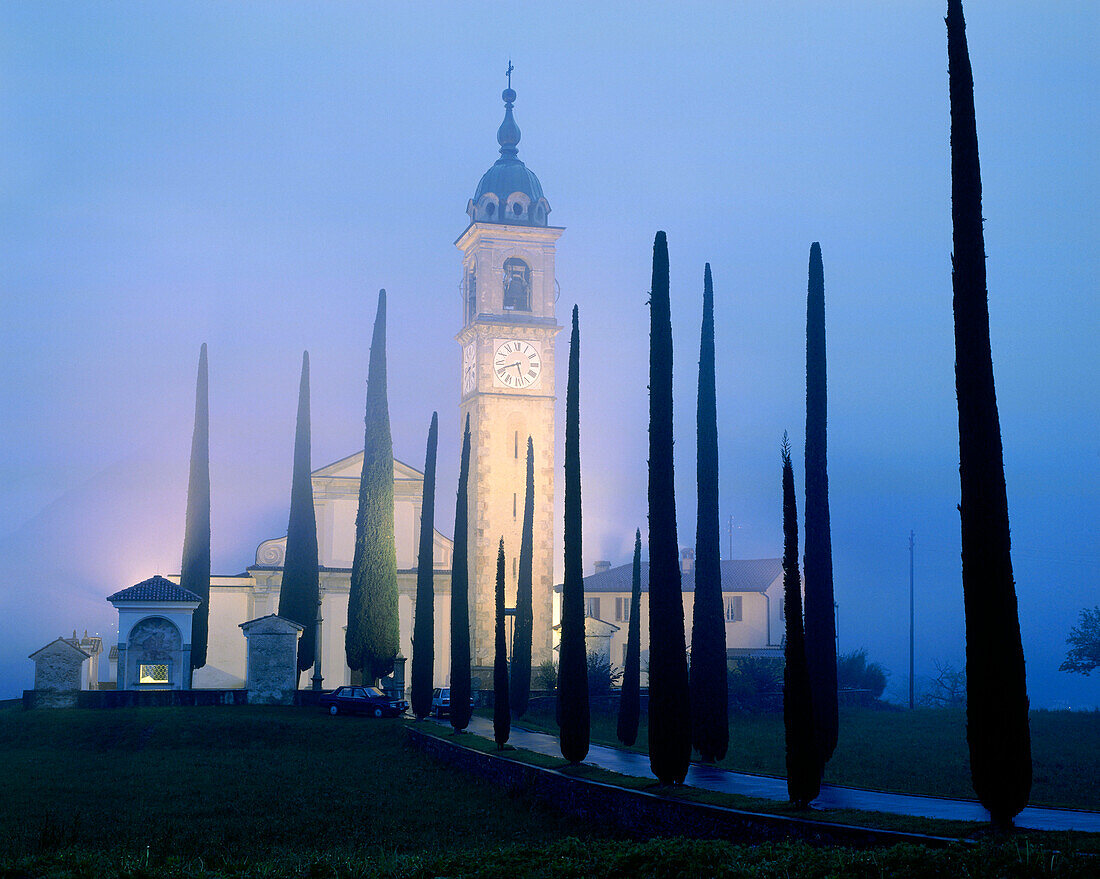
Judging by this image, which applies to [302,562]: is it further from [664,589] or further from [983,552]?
[983,552]

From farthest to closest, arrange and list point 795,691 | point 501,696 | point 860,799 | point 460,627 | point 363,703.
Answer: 1. point 363,703
2. point 460,627
3. point 501,696
4. point 860,799
5. point 795,691

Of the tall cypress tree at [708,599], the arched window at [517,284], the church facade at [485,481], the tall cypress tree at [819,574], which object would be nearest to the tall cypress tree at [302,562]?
the church facade at [485,481]

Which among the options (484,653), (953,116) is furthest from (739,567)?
(953,116)

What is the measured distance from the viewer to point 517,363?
5862cm

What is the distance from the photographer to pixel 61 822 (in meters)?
20.3

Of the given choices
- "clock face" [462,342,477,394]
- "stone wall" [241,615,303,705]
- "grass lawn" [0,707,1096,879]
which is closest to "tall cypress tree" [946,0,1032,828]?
"grass lawn" [0,707,1096,879]

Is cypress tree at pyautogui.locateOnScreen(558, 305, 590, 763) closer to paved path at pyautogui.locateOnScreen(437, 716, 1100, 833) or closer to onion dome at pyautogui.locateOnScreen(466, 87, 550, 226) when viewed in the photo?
paved path at pyautogui.locateOnScreen(437, 716, 1100, 833)

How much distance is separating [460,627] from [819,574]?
50.5 ft

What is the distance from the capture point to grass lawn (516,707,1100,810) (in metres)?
22.7

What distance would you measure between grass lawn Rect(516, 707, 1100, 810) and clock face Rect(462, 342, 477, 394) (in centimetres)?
1901

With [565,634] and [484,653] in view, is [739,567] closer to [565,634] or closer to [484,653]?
[484,653]

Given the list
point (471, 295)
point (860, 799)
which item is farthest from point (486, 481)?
point (860, 799)

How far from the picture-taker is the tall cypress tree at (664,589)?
20578 millimetres

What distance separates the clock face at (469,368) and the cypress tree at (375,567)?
34.2ft
